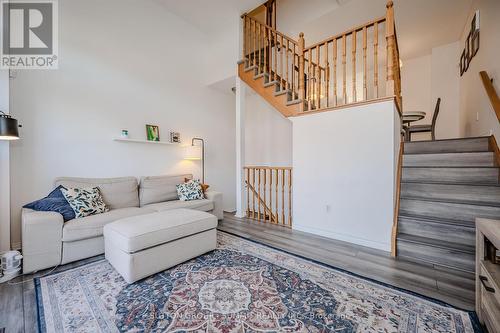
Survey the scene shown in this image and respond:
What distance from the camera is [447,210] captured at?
240 cm

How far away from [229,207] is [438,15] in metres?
5.67

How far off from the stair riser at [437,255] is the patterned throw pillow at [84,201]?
11.8 ft

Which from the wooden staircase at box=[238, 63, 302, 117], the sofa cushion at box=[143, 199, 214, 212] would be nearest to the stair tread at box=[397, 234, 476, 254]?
the wooden staircase at box=[238, 63, 302, 117]

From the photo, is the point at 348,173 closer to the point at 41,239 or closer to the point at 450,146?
the point at 450,146

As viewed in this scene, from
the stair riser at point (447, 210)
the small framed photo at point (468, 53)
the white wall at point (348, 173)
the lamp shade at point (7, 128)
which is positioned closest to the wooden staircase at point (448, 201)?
the stair riser at point (447, 210)

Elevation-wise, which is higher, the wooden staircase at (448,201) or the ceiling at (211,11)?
the ceiling at (211,11)

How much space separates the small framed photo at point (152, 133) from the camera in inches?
146

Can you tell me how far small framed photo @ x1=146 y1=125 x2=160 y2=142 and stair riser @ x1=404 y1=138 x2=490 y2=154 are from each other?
4192 millimetres

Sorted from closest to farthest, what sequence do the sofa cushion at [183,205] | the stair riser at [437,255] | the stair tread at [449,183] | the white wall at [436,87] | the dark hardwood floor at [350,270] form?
the dark hardwood floor at [350,270], the stair riser at [437,255], the stair tread at [449,183], the sofa cushion at [183,205], the white wall at [436,87]

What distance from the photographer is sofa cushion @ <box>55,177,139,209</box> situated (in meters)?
2.82

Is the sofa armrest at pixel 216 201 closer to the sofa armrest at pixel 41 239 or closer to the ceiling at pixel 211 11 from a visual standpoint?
the sofa armrest at pixel 41 239

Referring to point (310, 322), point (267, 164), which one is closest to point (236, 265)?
point (310, 322)

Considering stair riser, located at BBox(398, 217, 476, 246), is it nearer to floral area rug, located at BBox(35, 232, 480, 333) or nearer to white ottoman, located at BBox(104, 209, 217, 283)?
floral area rug, located at BBox(35, 232, 480, 333)

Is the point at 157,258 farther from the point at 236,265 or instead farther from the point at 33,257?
the point at 33,257
